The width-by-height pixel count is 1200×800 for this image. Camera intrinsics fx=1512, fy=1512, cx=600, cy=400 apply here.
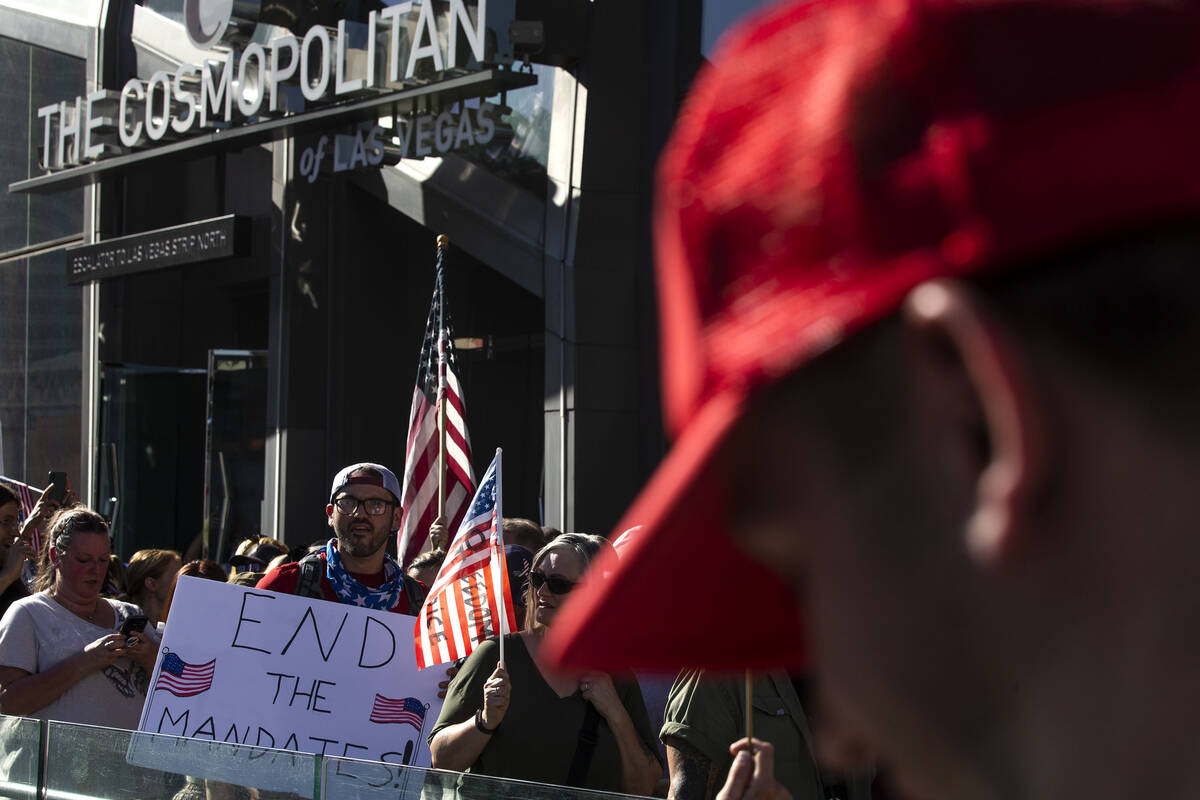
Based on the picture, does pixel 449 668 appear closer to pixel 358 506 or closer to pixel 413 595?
pixel 413 595

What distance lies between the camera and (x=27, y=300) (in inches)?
811

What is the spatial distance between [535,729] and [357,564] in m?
1.91

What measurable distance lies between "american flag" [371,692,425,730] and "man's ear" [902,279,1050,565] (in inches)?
228

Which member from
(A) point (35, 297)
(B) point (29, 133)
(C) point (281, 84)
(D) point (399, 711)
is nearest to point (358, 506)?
(D) point (399, 711)

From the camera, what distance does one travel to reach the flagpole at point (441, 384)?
31.4 feet

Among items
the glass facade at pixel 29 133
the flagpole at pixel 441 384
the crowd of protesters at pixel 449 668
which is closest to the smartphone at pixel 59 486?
the crowd of protesters at pixel 449 668

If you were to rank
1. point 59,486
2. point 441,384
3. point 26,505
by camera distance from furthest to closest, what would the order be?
point 441,384
point 26,505
point 59,486

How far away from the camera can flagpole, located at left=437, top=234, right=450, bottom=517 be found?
957 cm

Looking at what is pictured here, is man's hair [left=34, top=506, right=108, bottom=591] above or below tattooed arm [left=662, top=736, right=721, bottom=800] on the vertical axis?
above

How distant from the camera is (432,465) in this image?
10.3 m

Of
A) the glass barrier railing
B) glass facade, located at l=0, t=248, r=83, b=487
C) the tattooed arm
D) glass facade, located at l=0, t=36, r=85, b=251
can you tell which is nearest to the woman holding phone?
the glass barrier railing

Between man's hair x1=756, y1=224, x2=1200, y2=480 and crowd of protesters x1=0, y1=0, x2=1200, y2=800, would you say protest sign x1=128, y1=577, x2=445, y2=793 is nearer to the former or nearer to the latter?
crowd of protesters x1=0, y1=0, x2=1200, y2=800

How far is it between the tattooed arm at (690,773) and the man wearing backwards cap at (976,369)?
387 cm

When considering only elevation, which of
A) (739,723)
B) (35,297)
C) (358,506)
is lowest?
(739,723)
